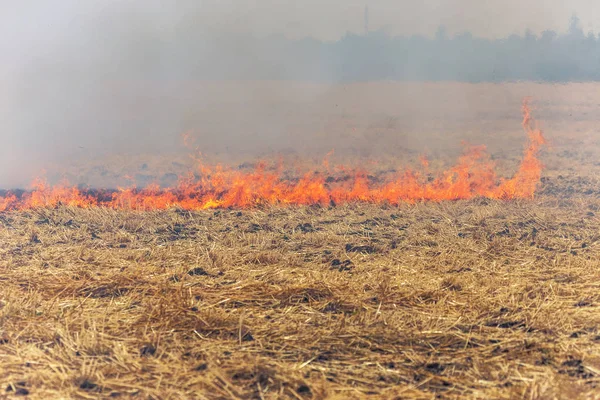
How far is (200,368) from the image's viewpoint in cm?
345

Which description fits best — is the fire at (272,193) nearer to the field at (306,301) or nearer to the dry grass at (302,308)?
the field at (306,301)

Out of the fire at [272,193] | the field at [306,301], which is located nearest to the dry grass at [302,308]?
the field at [306,301]

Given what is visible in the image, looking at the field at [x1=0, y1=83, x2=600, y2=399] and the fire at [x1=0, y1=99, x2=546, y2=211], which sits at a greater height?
the fire at [x1=0, y1=99, x2=546, y2=211]

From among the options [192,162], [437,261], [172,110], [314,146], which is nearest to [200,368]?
[437,261]

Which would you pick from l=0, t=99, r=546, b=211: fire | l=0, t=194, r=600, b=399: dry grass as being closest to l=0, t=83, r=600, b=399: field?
l=0, t=194, r=600, b=399: dry grass

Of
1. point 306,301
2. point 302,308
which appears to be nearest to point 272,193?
point 306,301

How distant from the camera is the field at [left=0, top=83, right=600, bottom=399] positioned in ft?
10.8

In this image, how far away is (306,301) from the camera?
4.60 metres

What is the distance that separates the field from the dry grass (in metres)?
0.02

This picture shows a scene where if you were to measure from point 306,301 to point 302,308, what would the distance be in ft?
0.59

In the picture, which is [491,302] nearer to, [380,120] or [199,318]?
[199,318]

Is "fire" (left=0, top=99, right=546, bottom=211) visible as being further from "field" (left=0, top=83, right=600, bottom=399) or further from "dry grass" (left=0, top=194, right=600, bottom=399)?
"dry grass" (left=0, top=194, right=600, bottom=399)

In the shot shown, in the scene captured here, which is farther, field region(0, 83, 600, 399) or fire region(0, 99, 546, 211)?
fire region(0, 99, 546, 211)

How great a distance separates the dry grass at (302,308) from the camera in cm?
329
